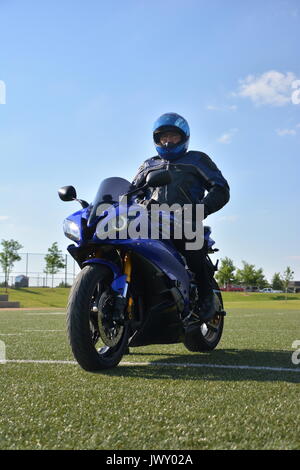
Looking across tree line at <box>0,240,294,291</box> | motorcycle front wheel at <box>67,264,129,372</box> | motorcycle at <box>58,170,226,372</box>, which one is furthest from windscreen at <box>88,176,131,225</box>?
tree line at <box>0,240,294,291</box>

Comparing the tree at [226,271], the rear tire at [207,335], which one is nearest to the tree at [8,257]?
the tree at [226,271]

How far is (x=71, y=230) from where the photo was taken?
3.57 metres

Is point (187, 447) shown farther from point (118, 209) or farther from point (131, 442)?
point (118, 209)

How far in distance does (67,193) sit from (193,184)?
122 cm

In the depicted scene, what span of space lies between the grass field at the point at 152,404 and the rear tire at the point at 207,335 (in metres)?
0.57

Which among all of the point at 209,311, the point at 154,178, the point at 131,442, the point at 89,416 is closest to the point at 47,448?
the point at 131,442

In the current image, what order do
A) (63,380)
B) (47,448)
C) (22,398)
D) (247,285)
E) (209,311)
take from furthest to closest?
(247,285) < (209,311) < (63,380) < (22,398) < (47,448)

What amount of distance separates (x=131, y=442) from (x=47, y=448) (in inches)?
11.5

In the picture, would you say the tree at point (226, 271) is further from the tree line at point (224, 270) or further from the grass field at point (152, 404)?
the grass field at point (152, 404)

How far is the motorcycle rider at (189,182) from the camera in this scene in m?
4.54

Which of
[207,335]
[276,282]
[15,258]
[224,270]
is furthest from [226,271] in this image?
[207,335]

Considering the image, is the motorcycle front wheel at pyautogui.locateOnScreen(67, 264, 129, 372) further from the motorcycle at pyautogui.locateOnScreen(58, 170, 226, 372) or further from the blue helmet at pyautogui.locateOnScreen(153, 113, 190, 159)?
the blue helmet at pyautogui.locateOnScreen(153, 113, 190, 159)

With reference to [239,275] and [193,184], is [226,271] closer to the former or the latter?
[239,275]

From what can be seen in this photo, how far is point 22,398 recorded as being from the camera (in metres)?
2.55
